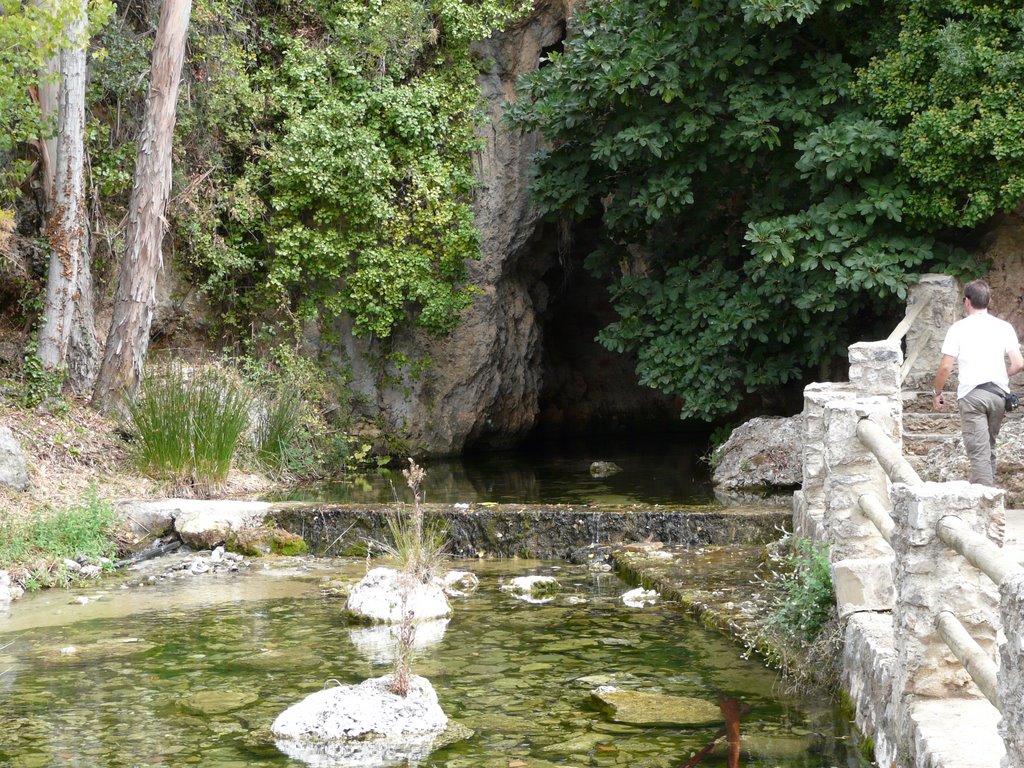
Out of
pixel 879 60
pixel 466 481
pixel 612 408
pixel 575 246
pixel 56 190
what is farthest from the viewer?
pixel 612 408

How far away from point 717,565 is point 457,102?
8.24m

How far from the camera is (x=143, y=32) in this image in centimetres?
1344

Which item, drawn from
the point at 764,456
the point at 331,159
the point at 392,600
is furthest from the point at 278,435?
the point at 392,600

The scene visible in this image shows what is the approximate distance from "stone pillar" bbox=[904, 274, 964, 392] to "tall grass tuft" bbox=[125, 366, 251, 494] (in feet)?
20.5

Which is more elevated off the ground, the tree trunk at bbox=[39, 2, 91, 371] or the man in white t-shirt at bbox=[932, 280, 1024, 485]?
the tree trunk at bbox=[39, 2, 91, 371]

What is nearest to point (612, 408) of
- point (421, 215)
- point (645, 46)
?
point (421, 215)

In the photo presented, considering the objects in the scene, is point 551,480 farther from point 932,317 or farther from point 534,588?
point 534,588

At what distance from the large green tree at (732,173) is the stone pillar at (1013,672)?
26.4 feet

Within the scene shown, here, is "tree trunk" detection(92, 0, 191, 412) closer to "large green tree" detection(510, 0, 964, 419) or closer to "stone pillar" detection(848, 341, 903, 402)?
"large green tree" detection(510, 0, 964, 419)

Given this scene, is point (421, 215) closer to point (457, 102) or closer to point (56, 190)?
point (457, 102)

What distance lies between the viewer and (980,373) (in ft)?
21.9

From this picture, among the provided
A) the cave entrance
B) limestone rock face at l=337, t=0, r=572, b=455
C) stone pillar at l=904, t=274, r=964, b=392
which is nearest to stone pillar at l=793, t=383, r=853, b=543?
stone pillar at l=904, t=274, r=964, b=392

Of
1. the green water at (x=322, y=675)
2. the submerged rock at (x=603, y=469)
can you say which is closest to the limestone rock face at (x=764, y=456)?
the submerged rock at (x=603, y=469)

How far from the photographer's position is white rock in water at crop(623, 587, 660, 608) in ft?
23.8
